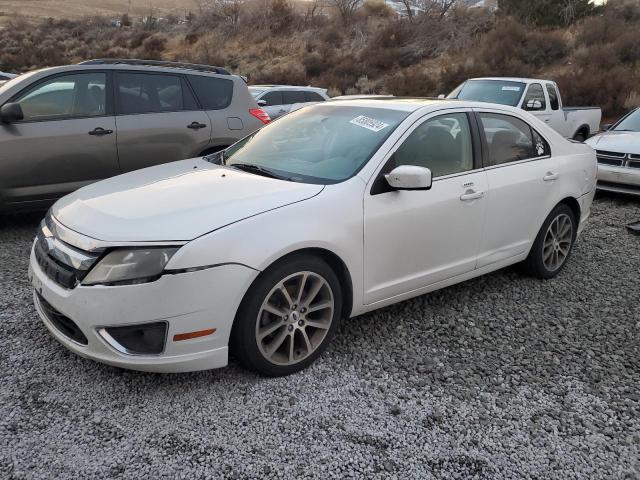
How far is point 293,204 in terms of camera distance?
3209mm

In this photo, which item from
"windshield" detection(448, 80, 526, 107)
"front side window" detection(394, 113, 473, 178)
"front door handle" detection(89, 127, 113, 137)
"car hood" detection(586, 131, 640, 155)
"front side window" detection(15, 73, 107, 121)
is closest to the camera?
"front side window" detection(394, 113, 473, 178)

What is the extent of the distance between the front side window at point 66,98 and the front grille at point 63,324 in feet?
9.96

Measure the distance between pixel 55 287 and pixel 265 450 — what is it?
1.41m

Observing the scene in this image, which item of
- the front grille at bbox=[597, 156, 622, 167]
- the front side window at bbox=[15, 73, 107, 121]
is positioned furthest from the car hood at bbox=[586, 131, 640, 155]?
the front side window at bbox=[15, 73, 107, 121]

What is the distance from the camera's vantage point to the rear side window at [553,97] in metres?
11.6

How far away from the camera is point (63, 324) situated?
309 centimetres

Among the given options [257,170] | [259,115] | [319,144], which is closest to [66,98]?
[259,115]

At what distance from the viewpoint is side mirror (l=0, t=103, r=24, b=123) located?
17.2 ft

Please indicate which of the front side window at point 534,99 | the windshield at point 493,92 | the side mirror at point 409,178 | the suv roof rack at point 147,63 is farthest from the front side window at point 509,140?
the front side window at point 534,99

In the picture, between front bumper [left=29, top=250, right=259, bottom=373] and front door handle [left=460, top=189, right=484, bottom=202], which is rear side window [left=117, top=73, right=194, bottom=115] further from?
front door handle [left=460, top=189, right=484, bottom=202]

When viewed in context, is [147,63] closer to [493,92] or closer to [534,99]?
[493,92]

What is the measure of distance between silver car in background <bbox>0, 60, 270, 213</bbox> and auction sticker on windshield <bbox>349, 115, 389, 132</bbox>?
2.84 meters

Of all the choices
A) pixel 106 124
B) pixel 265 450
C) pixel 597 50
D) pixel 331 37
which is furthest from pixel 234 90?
pixel 331 37

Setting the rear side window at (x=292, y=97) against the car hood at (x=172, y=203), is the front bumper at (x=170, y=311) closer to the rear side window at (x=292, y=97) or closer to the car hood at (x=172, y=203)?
the car hood at (x=172, y=203)
